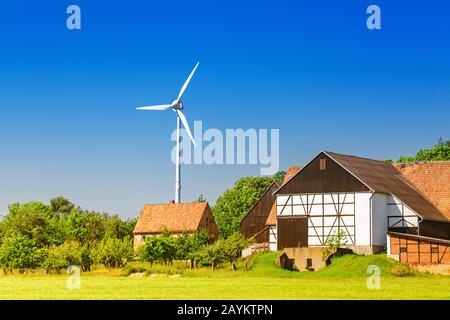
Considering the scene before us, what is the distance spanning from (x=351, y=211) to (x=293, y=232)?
5.16m

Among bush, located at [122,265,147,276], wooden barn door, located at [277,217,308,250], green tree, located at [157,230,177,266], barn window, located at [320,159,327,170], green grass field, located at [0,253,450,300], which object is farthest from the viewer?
green tree, located at [157,230,177,266]

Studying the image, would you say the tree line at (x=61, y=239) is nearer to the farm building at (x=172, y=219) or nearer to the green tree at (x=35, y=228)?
the green tree at (x=35, y=228)

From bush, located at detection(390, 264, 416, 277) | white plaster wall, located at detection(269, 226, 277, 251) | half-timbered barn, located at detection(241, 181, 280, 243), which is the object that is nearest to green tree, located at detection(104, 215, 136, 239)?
half-timbered barn, located at detection(241, 181, 280, 243)

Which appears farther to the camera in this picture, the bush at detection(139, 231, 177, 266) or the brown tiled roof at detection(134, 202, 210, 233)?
the brown tiled roof at detection(134, 202, 210, 233)

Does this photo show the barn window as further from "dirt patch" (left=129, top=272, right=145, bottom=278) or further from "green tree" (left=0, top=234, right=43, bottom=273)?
"green tree" (left=0, top=234, right=43, bottom=273)

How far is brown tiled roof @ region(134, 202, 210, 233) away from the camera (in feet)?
310

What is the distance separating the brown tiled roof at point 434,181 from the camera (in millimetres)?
76344

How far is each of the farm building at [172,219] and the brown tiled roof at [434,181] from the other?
932 inches

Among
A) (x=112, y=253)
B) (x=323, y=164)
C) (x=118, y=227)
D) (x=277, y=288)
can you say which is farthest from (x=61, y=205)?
(x=277, y=288)

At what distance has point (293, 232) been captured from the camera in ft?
241

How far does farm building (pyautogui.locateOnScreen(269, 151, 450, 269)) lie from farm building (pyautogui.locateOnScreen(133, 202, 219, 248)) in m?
20.2

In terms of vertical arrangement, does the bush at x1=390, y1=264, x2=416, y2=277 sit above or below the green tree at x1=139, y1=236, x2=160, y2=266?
below

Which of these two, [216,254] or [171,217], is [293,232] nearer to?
[216,254]
